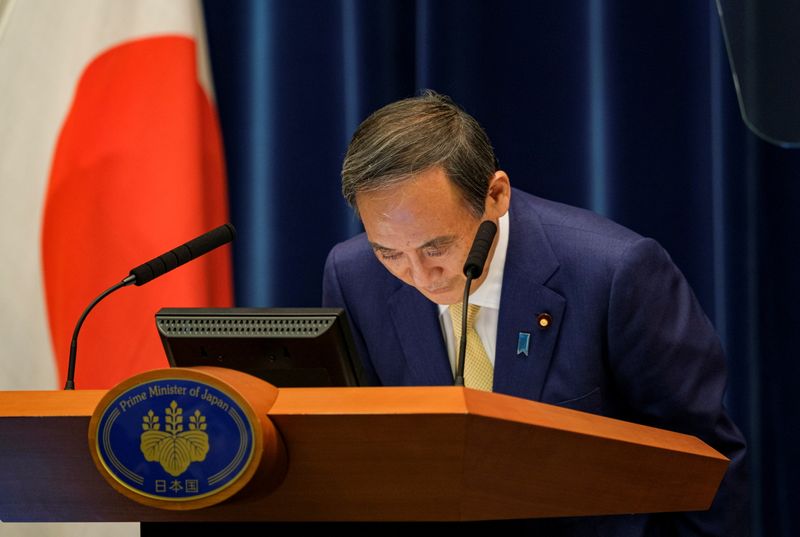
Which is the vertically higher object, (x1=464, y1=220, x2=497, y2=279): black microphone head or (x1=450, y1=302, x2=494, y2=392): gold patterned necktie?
(x1=464, y1=220, x2=497, y2=279): black microphone head

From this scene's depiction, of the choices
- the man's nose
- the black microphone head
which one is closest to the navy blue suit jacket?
the man's nose

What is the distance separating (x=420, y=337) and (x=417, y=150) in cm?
37

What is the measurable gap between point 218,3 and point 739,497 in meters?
1.72

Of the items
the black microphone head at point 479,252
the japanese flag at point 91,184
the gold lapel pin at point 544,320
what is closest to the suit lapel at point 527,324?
the gold lapel pin at point 544,320

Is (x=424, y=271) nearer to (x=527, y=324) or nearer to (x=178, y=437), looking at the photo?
(x=527, y=324)

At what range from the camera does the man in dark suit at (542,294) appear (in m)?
1.53

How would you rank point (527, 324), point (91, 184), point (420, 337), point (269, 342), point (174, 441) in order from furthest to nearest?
point (91, 184) < point (420, 337) < point (527, 324) < point (269, 342) < point (174, 441)

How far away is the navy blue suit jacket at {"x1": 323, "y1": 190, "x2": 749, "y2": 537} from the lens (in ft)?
5.10

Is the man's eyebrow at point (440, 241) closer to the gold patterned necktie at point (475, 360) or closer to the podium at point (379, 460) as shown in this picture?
the gold patterned necktie at point (475, 360)

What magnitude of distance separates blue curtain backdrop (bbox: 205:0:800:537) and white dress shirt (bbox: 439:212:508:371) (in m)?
0.75

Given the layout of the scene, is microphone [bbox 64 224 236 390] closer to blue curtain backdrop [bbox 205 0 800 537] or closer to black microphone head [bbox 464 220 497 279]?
black microphone head [bbox 464 220 497 279]

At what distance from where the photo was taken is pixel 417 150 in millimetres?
1536

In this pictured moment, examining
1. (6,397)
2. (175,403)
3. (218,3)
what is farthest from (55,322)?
(175,403)

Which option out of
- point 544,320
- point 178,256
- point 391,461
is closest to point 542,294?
point 544,320
